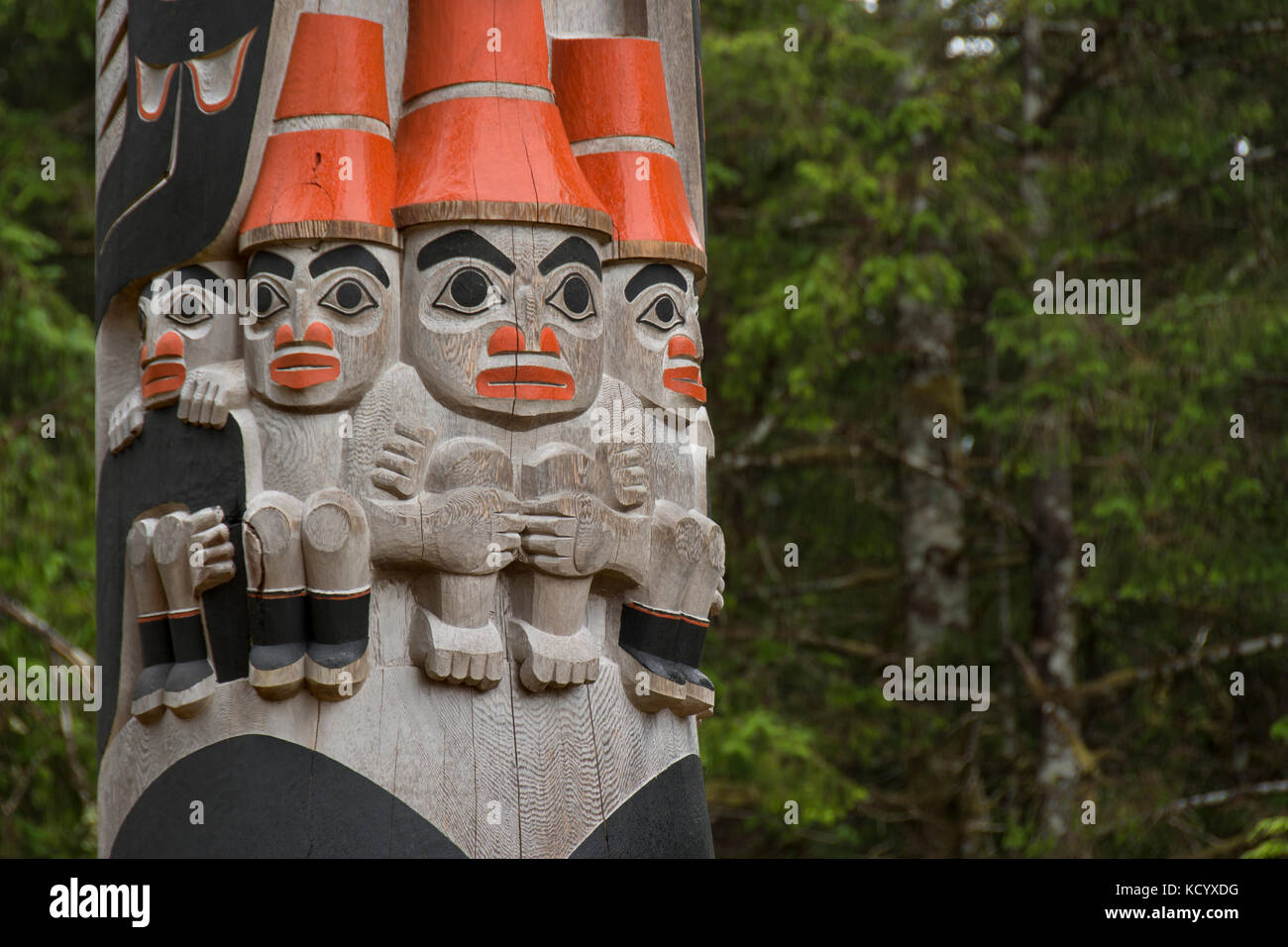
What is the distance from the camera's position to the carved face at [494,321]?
139 inches

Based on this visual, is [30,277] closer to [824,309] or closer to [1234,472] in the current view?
[824,309]

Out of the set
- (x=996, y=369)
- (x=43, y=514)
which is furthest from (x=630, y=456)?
(x=996, y=369)

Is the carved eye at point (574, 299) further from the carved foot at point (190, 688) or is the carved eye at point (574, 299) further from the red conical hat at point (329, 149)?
the carved foot at point (190, 688)

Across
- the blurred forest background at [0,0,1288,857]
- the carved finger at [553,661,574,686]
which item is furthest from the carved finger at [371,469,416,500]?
the blurred forest background at [0,0,1288,857]

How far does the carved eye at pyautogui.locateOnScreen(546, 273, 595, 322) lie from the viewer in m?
3.61

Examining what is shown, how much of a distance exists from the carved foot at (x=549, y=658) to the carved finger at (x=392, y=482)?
400 mm

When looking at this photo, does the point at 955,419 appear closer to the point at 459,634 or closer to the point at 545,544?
the point at 545,544

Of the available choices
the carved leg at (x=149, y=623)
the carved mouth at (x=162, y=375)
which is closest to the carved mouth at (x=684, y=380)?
the carved mouth at (x=162, y=375)

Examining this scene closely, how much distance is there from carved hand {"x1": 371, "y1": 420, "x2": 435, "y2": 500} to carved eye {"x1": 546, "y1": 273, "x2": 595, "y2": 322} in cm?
42

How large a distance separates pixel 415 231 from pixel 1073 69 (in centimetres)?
737

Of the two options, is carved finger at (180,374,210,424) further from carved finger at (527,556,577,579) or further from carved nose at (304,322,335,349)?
carved finger at (527,556,577,579)

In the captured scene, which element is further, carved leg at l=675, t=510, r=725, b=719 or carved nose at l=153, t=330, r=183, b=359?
carved leg at l=675, t=510, r=725, b=719

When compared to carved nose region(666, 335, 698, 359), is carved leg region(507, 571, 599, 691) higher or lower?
lower

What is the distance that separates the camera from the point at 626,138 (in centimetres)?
390
